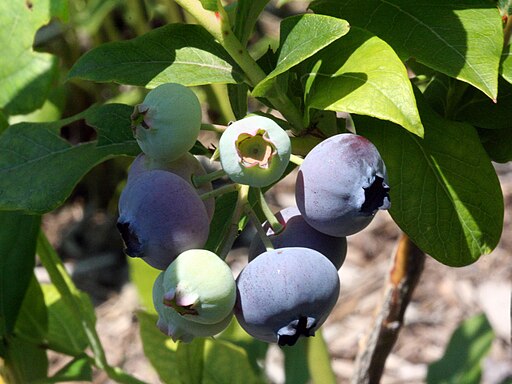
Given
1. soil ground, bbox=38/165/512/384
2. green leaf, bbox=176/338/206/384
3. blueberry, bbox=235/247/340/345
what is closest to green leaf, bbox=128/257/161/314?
green leaf, bbox=176/338/206/384

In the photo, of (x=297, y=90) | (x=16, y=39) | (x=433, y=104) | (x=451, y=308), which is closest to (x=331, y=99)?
(x=297, y=90)

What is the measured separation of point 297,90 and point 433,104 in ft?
0.53

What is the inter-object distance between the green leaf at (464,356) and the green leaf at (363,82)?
3.02 ft

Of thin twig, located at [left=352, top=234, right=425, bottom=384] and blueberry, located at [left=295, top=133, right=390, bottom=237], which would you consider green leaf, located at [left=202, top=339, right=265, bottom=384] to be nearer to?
thin twig, located at [left=352, top=234, right=425, bottom=384]

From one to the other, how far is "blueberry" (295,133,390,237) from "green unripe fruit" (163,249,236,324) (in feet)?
0.29

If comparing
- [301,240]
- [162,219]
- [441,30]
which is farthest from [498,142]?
[162,219]

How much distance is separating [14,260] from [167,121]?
0.52 m

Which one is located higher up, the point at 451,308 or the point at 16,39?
the point at 16,39

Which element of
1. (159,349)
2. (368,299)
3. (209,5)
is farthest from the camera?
(368,299)

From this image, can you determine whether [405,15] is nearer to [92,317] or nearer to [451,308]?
[92,317]

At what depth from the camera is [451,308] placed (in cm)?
252

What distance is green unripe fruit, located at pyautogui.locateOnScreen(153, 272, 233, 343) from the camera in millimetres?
646

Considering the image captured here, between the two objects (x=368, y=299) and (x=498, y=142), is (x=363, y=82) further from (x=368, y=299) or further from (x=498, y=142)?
(x=368, y=299)

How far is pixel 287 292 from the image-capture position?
0.62m
